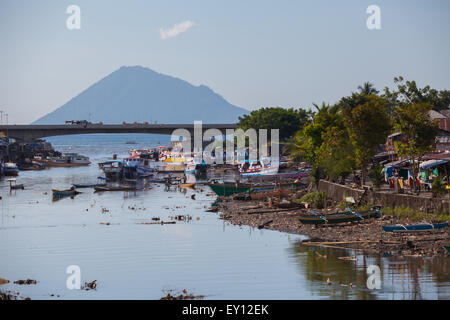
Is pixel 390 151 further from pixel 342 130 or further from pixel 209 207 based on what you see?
pixel 209 207

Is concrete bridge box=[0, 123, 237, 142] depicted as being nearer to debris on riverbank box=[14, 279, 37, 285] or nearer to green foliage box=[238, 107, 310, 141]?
green foliage box=[238, 107, 310, 141]

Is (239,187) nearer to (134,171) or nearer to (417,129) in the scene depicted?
(417,129)

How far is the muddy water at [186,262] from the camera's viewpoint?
26.5 meters

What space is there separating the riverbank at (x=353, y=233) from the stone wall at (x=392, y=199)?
3.85 ft

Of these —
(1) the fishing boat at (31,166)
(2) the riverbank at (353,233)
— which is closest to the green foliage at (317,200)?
(2) the riverbank at (353,233)

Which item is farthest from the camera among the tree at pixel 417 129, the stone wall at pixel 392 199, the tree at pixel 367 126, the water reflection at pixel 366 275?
the tree at pixel 367 126

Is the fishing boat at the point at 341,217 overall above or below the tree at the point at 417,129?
below

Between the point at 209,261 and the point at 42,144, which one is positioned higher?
the point at 42,144

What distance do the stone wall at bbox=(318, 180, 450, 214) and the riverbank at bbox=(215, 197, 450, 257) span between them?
1.17 meters

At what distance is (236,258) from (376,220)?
916cm

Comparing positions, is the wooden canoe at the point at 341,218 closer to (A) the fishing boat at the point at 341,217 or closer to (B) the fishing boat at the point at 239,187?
(A) the fishing boat at the point at 341,217

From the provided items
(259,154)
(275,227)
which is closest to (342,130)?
(275,227)

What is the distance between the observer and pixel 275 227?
41031mm

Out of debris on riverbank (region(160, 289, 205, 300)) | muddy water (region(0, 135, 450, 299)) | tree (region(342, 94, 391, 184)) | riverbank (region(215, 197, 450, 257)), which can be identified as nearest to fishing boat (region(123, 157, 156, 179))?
muddy water (region(0, 135, 450, 299))
